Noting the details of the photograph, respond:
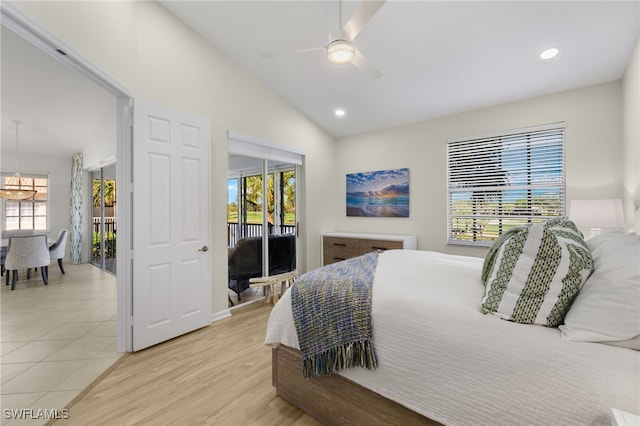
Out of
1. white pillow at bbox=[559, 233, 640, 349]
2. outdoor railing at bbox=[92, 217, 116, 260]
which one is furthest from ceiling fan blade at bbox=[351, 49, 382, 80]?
outdoor railing at bbox=[92, 217, 116, 260]

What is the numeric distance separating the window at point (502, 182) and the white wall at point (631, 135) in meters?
0.55

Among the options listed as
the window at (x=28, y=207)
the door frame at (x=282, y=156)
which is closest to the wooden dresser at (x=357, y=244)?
the door frame at (x=282, y=156)

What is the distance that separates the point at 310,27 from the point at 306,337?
2.91 m

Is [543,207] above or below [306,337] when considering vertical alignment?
above

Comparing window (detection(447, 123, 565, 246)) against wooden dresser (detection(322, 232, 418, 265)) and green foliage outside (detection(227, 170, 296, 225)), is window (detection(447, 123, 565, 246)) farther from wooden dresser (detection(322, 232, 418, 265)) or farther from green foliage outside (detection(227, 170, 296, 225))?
green foliage outside (detection(227, 170, 296, 225))

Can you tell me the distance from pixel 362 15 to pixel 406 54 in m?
1.33

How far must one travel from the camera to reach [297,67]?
3439 millimetres

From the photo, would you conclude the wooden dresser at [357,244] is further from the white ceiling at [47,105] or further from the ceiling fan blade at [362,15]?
the white ceiling at [47,105]

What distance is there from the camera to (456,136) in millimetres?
4016

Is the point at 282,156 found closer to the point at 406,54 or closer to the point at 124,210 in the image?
the point at 406,54

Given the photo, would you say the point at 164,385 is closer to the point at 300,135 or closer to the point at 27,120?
the point at 300,135

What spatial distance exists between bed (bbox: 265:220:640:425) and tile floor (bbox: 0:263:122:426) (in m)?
1.73

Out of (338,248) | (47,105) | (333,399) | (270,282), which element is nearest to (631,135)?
(333,399)

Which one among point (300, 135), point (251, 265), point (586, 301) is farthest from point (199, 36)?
point (586, 301)
